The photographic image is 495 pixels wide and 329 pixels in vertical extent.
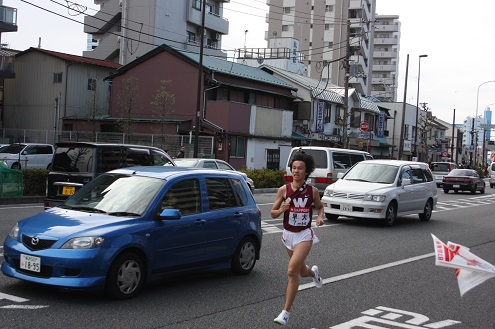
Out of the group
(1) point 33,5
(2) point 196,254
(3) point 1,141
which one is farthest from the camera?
(3) point 1,141

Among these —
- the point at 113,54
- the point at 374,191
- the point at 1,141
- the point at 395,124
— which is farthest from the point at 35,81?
the point at 395,124

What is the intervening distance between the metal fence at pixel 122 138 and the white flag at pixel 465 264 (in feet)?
85.7

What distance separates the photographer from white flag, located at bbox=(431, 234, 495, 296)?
4988 millimetres

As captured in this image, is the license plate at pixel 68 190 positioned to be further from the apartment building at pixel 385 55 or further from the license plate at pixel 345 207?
the apartment building at pixel 385 55

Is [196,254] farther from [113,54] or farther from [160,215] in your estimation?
[113,54]

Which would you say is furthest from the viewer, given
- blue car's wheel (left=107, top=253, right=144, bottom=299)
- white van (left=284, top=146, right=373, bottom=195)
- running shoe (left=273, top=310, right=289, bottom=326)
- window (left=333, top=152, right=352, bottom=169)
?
window (left=333, top=152, right=352, bottom=169)

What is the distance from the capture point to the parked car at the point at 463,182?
3484cm

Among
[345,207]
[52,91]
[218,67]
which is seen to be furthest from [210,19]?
[345,207]

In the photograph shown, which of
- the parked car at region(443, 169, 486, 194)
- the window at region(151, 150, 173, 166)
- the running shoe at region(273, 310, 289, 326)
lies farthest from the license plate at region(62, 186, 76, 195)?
the parked car at region(443, 169, 486, 194)

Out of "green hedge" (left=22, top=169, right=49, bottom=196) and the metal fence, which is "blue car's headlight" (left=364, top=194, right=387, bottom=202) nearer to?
"green hedge" (left=22, top=169, right=49, bottom=196)

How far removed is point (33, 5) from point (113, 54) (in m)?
29.8

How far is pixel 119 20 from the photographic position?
52.4 m

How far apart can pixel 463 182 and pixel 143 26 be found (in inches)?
1188

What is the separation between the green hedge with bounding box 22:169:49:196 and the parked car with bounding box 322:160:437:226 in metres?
9.07
